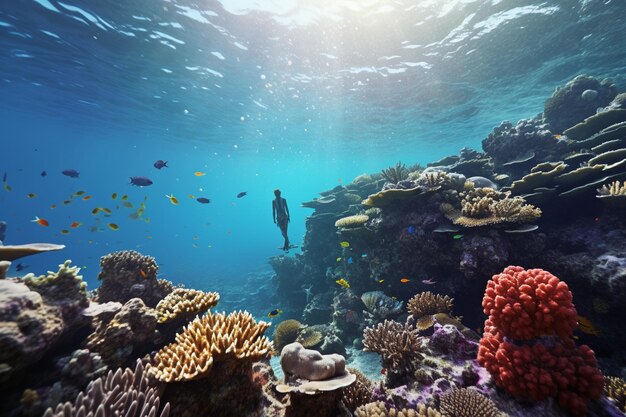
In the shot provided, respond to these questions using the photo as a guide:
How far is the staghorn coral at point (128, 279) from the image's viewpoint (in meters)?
5.41

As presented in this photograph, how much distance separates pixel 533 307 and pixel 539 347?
58cm

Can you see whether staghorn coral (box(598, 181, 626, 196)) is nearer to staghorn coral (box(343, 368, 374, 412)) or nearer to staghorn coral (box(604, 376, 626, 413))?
staghorn coral (box(604, 376, 626, 413))

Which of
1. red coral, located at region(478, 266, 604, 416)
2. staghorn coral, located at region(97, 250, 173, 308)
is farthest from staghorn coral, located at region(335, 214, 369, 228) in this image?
staghorn coral, located at region(97, 250, 173, 308)

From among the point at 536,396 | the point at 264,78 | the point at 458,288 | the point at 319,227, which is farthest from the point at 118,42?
the point at 536,396

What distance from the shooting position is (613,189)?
6.19 metres

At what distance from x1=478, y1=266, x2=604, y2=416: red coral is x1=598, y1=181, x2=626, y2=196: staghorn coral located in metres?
4.62

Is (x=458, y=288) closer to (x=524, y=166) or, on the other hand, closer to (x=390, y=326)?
(x=390, y=326)

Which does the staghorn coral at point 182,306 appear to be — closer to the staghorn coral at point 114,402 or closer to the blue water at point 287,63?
the staghorn coral at point 114,402

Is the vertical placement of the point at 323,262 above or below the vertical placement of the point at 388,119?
below

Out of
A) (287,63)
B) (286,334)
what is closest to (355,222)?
(286,334)

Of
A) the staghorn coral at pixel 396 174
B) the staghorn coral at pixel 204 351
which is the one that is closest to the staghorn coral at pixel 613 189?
the staghorn coral at pixel 396 174

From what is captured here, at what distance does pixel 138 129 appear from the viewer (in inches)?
1240

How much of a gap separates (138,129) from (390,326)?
123ft

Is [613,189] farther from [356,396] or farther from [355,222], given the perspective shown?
[356,396]
